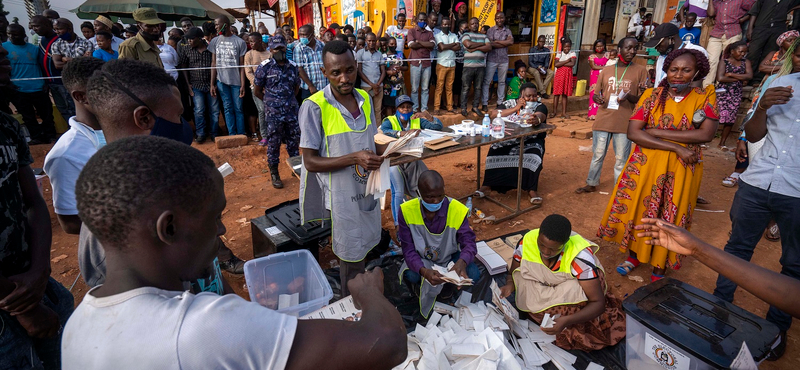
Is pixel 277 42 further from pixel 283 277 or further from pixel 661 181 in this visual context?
pixel 661 181

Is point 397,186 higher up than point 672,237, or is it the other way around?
point 672,237

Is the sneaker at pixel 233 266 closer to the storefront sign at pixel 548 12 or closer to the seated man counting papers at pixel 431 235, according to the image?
the seated man counting papers at pixel 431 235

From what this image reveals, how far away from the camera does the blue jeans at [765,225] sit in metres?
2.53

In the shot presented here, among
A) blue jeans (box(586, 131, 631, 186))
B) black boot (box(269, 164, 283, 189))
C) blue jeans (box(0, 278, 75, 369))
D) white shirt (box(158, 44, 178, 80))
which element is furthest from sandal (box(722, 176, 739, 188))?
white shirt (box(158, 44, 178, 80))

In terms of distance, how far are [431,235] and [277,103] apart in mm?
3845

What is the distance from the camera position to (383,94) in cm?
864

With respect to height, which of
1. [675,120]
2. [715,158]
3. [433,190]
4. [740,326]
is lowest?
[715,158]

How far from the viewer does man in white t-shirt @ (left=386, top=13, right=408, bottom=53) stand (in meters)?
9.16

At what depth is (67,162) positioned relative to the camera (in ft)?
5.56

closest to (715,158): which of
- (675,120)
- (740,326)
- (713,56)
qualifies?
(713,56)

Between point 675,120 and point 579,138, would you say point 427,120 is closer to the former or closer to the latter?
point 675,120

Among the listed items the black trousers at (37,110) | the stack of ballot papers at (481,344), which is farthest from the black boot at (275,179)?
the black trousers at (37,110)

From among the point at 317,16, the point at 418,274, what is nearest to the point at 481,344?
the point at 418,274

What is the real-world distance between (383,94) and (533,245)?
654 cm
